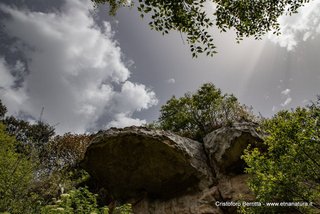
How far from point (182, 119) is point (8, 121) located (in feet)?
102

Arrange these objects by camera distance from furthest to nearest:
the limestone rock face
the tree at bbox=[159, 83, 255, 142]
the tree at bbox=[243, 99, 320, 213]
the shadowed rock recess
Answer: the tree at bbox=[159, 83, 255, 142] → the limestone rock face → the shadowed rock recess → the tree at bbox=[243, 99, 320, 213]

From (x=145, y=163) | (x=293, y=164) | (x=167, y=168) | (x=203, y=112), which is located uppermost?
(x=203, y=112)

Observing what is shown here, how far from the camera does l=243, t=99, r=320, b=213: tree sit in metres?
8.22

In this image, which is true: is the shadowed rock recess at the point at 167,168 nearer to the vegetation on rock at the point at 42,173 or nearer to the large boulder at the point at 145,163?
the large boulder at the point at 145,163

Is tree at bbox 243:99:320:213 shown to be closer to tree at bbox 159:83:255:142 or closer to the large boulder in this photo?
the large boulder

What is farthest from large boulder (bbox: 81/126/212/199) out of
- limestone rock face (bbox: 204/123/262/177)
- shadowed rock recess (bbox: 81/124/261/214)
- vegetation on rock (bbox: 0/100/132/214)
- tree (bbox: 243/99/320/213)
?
tree (bbox: 243/99/320/213)

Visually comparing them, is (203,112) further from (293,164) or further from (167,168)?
(293,164)

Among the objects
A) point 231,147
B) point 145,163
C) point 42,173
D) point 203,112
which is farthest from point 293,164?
point 203,112

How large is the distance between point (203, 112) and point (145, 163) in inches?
537

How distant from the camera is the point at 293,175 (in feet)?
28.4

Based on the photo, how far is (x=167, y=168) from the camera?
17328 millimetres

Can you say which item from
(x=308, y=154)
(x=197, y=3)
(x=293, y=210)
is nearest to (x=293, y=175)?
(x=308, y=154)

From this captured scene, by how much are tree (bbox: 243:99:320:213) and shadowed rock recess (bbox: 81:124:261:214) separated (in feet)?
25.0

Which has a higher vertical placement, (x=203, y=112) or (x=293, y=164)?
(x=203, y=112)
